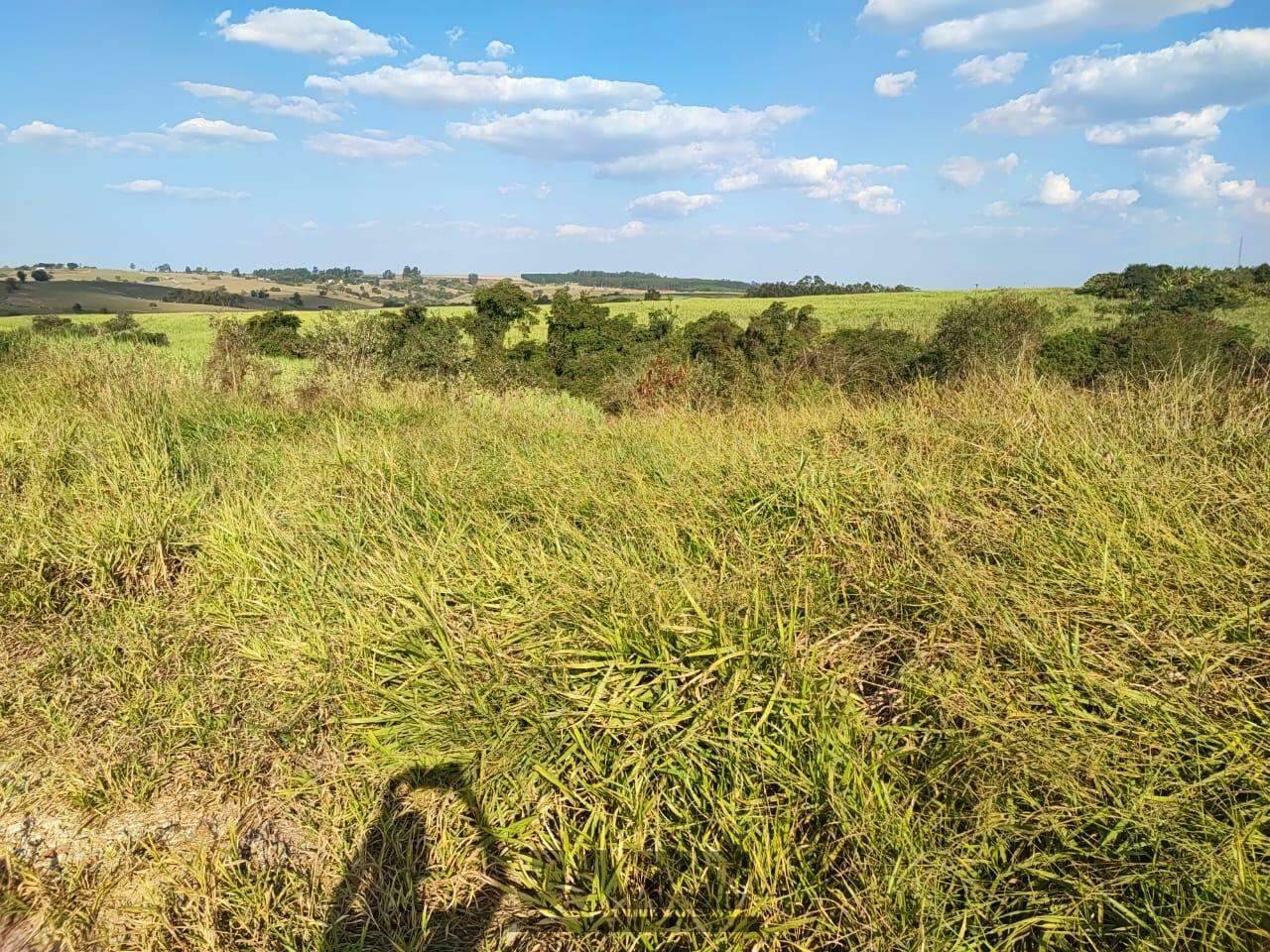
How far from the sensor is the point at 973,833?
1.85 metres

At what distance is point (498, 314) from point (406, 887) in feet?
115

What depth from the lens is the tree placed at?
34.4m

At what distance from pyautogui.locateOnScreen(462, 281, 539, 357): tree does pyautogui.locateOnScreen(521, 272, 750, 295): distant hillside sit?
53.9m

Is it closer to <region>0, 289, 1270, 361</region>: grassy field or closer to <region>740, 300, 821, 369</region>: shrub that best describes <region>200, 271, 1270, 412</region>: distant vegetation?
<region>740, 300, 821, 369</region>: shrub

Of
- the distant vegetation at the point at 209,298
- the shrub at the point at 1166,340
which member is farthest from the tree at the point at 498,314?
the distant vegetation at the point at 209,298

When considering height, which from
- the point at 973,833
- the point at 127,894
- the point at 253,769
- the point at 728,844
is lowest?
the point at 127,894

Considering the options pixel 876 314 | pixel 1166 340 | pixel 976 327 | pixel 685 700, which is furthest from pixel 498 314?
pixel 685 700

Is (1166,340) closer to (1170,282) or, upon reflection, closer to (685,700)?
(685,700)

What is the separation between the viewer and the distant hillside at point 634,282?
302ft

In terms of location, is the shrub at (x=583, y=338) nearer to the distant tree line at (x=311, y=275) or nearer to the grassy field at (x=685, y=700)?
the grassy field at (x=685, y=700)

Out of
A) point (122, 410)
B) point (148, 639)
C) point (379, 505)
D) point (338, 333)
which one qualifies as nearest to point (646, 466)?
point (379, 505)

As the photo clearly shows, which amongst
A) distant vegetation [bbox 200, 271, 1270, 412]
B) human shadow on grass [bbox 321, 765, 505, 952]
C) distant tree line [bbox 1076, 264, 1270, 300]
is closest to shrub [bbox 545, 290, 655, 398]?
distant vegetation [bbox 200, 271, 1270, 412]

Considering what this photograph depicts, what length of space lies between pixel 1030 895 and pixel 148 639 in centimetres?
378

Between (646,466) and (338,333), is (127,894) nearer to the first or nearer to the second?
(646,466)
